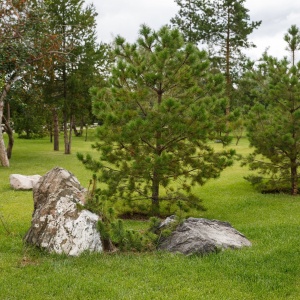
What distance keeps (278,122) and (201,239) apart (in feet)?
29.6

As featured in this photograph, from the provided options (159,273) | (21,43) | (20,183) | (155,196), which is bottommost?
(159,273)

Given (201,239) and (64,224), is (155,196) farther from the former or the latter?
(64,224)

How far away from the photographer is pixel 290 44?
15961 mm

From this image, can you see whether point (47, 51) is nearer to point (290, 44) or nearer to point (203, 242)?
point (290, 44)

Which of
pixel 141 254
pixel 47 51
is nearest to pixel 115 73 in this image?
pixel 141 254

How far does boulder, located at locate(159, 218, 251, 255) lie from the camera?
750 centimetres

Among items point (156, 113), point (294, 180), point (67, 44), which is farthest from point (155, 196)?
point (67, 44)

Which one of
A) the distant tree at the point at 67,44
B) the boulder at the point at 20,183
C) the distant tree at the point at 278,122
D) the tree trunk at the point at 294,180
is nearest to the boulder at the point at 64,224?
the boulder at the point at 20,183

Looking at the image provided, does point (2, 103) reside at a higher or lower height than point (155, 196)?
higher

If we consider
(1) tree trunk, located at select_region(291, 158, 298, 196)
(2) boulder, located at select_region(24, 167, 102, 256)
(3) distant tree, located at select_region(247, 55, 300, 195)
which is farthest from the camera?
(1) tree trunk, located at select_region(291, 158, 298, 196)

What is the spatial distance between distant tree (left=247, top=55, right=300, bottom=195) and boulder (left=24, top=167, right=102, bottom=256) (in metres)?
8.97

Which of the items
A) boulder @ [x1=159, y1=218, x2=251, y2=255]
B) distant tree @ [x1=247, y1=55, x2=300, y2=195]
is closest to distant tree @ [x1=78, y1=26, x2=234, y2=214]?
boulder @ [x1=159, y1=218, x2=251, y2=255]

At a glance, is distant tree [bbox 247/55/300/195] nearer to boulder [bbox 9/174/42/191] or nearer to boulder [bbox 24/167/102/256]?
boulder [bbox 9/174/42/191]

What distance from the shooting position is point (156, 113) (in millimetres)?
10852
